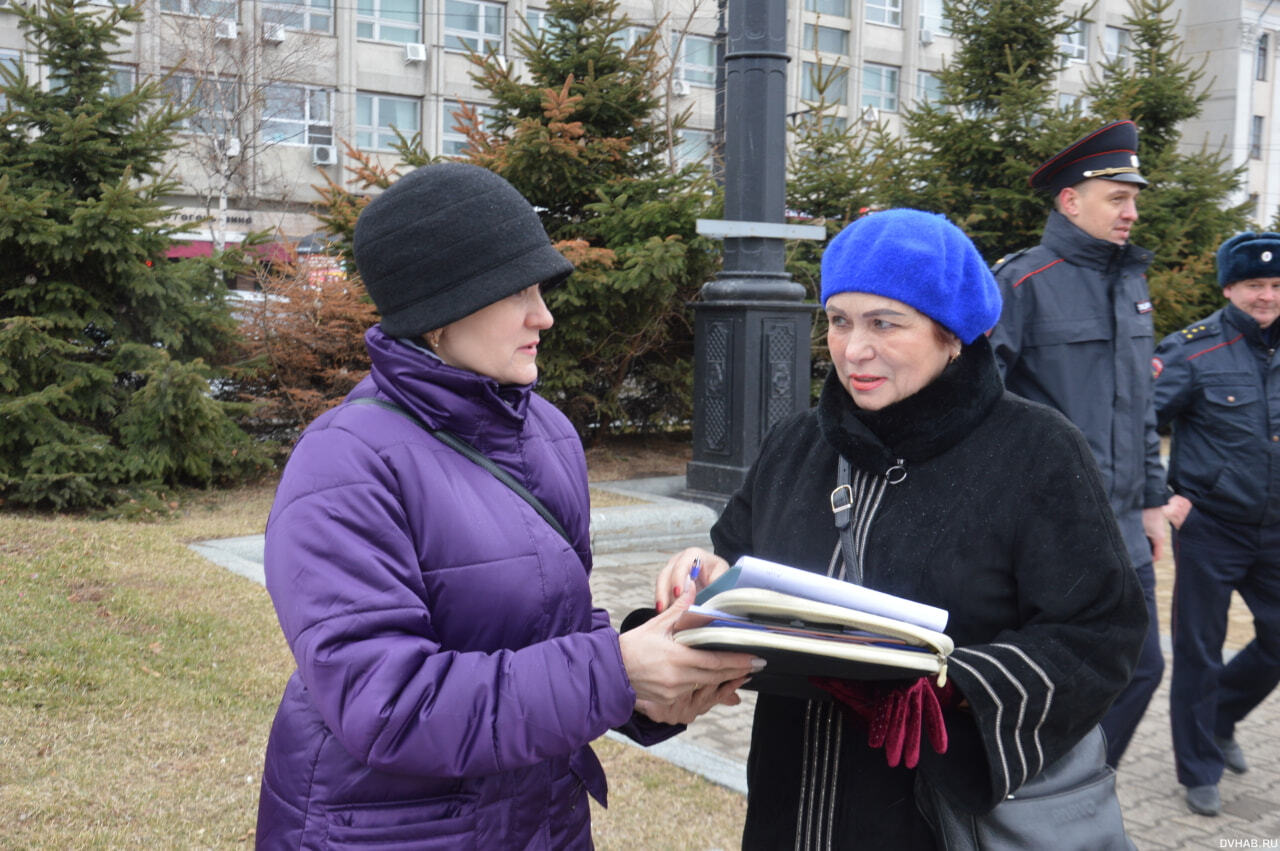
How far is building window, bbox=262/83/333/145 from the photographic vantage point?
3444cm

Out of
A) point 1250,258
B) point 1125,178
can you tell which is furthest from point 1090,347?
point 1250,258

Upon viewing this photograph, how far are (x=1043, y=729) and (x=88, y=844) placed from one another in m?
2.96

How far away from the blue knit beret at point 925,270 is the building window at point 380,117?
127ft

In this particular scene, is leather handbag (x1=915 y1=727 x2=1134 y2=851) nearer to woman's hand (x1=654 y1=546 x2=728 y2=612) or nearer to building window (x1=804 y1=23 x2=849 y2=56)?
woman's hand (x1=654 y1=546 x2=728 y2=612)

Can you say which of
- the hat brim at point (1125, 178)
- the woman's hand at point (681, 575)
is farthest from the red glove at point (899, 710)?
the hat brim at point (1125, 178)

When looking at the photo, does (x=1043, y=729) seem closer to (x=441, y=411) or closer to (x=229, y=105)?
(x=441, y=411)

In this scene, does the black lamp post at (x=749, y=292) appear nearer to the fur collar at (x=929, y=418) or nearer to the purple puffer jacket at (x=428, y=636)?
the fur collar at (x=929, y=418)

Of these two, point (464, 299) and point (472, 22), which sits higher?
point (472, 22)

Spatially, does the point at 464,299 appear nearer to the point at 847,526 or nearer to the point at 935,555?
the point at 847,526

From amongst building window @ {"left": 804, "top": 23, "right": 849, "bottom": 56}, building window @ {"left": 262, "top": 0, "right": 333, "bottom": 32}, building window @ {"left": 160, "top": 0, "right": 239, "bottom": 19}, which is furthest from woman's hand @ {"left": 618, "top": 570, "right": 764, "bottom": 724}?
building window @ {"left": 804, "top": 23, "right": 849, "bottom": 56}

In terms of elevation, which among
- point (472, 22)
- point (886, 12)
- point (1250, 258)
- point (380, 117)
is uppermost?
point (886, 12)

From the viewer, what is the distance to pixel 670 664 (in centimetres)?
167

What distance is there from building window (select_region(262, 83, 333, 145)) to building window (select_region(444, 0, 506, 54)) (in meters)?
4.70

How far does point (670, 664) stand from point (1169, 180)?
54.0ft
